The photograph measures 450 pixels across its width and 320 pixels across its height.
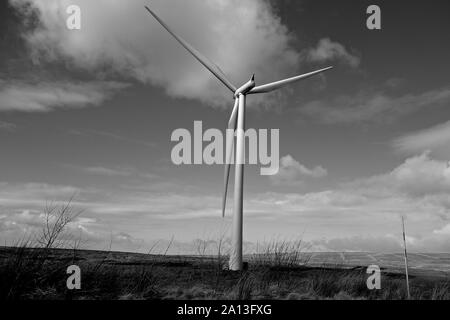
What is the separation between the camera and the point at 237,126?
21250mm

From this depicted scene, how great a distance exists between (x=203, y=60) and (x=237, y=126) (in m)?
5.05

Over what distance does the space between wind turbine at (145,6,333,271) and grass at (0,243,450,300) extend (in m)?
1.81

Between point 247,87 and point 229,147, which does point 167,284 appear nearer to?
point 229,147

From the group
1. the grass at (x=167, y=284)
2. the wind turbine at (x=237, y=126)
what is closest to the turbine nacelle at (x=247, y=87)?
the wind turbine at (x=237, y=126)

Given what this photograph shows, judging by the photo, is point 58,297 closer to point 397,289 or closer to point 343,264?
point 397,289

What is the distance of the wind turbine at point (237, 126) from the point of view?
1903cm

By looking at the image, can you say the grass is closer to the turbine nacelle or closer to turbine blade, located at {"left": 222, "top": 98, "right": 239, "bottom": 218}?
turbine blade, located at {"left": 222, "top": 98, "right": 239, "bottom": 218}

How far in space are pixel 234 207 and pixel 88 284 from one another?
8457 mm

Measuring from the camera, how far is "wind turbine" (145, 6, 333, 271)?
62.4ft

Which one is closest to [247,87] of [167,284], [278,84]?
[278,84]

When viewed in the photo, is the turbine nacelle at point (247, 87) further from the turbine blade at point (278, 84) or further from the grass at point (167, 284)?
the grass at point (167, 284)
